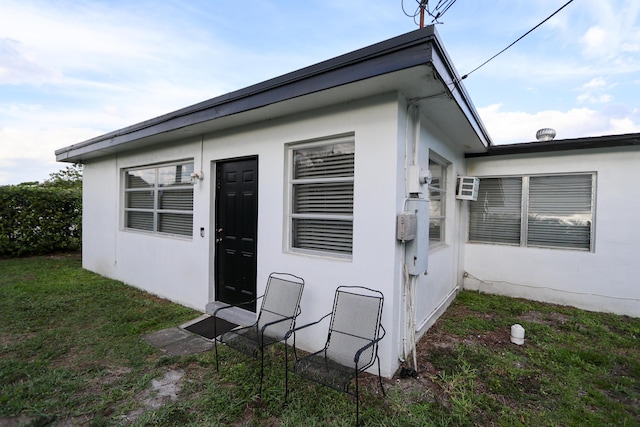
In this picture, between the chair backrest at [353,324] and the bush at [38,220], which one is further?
the bush at [38,220]

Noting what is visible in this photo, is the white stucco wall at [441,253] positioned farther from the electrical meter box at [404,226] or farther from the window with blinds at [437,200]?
the electrical meter box at [404,226]

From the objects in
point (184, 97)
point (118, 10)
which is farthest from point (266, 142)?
Answer: point (184, 97)

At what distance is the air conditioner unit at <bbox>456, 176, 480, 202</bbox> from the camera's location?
5.04 metres

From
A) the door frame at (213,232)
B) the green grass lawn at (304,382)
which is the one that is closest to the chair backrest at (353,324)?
the green grass lawn at (304,382)

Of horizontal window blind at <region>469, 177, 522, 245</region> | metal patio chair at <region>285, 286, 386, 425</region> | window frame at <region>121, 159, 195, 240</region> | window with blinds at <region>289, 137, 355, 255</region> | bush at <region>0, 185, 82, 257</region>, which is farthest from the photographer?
bush at <region>0, 185, 82, 257</region>

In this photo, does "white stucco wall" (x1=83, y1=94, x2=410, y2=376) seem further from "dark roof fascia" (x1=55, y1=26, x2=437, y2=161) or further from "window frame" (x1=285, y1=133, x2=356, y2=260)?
"dark roof fascia" (x1=55, y1=26, x2=437, y2=161)

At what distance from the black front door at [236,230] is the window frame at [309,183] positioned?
0.61 metres

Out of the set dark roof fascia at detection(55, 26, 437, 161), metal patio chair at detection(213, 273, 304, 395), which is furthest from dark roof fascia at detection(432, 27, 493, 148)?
metal patio chair at detection(213, 273, 304, 395)

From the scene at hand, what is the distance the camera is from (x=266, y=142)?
11.9 feet

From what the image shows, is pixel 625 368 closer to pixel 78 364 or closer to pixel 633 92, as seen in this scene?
pixel 78 364

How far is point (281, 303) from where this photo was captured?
10.1 feet

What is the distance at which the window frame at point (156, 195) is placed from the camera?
482 centimetres

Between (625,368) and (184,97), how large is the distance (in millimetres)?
10529

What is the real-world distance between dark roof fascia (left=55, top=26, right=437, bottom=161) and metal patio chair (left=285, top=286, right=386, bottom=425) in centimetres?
195
